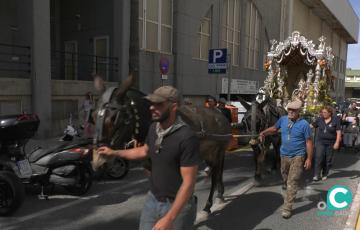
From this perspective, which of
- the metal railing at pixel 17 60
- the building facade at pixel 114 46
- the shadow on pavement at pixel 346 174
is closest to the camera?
the shadow on pavement at pixel 346 174

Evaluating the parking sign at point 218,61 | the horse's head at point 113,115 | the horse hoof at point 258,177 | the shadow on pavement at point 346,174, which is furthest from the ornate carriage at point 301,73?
the horse's head at point 113,115

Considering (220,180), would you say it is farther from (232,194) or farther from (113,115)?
(113,115)

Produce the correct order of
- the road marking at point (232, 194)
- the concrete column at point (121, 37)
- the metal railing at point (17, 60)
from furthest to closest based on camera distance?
the concrete column at point (121, 37) → the metal railing at point (17, 60) → the road marking at point (232, 194)

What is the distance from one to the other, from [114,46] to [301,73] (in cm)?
769

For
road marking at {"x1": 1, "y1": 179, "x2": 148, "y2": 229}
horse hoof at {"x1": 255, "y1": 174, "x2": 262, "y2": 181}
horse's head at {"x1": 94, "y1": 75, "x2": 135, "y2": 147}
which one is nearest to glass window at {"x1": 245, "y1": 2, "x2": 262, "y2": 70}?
horse hoof at {"x1": 255, "y1": 174, "x2": 262, "y2": 181}

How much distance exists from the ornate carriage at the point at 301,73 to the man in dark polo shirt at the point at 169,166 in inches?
341

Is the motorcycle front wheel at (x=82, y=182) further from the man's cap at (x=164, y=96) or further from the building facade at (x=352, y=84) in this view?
the building facade at (x=352, y=84)

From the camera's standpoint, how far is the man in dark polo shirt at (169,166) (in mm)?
3021

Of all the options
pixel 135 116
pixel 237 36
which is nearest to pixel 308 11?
pixel 237 36

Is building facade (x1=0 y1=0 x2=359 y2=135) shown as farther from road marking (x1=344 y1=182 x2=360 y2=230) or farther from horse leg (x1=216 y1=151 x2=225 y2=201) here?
road marking (x1=344 y1=182 x2=360 y2=230)

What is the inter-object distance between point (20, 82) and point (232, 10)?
17492 mm

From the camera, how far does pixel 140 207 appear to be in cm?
648

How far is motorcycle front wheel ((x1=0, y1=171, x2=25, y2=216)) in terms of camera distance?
579 centimetres

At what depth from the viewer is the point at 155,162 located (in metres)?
3.22
